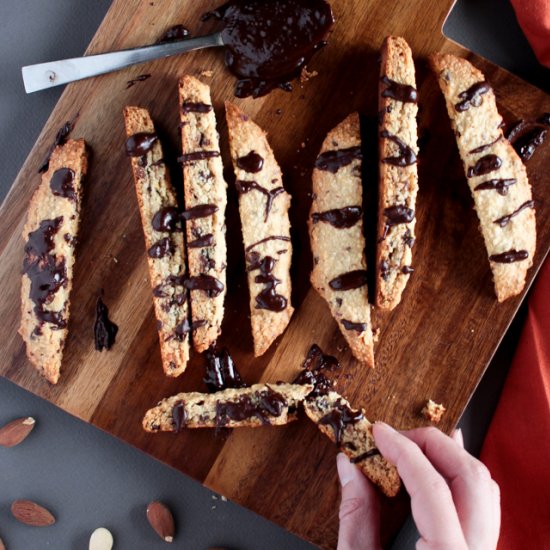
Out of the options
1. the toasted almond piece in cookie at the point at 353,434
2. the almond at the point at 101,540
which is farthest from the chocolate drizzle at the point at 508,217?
the almond at the point at 101,540

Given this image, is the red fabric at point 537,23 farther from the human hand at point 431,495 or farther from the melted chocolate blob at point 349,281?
the human hand at point 431,495

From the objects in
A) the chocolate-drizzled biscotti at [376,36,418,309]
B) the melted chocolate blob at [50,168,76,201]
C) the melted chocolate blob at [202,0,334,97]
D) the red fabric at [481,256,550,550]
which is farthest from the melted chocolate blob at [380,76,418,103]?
the melted chocolate blob at [50,168,76,201]

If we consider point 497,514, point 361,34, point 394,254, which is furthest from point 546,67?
point 497,514

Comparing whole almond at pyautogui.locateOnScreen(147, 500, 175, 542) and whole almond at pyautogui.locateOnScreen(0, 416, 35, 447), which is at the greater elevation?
whole almond at pyautogui.locateOnScreen(0, 416, 35, 447)

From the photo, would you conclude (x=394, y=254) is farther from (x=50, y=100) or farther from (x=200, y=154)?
(x=50, y=100)

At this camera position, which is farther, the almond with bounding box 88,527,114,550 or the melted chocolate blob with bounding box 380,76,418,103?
the almond with bounding box 88,527,114,550

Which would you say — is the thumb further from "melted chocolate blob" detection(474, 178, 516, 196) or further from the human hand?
"melted chocolate blob" detection(474, 178, 516, 196)

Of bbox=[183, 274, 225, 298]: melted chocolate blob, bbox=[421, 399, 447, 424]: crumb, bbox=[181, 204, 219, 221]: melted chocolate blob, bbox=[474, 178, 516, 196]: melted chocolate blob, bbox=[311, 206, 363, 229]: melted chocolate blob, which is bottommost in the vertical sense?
bbox=[421, 399, 447, 424]: crumb

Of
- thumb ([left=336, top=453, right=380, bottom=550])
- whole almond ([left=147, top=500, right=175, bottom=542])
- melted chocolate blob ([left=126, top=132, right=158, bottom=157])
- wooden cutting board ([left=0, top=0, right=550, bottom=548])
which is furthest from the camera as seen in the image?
whole almond ([left=147, top=500, right=175, bottom=542])
